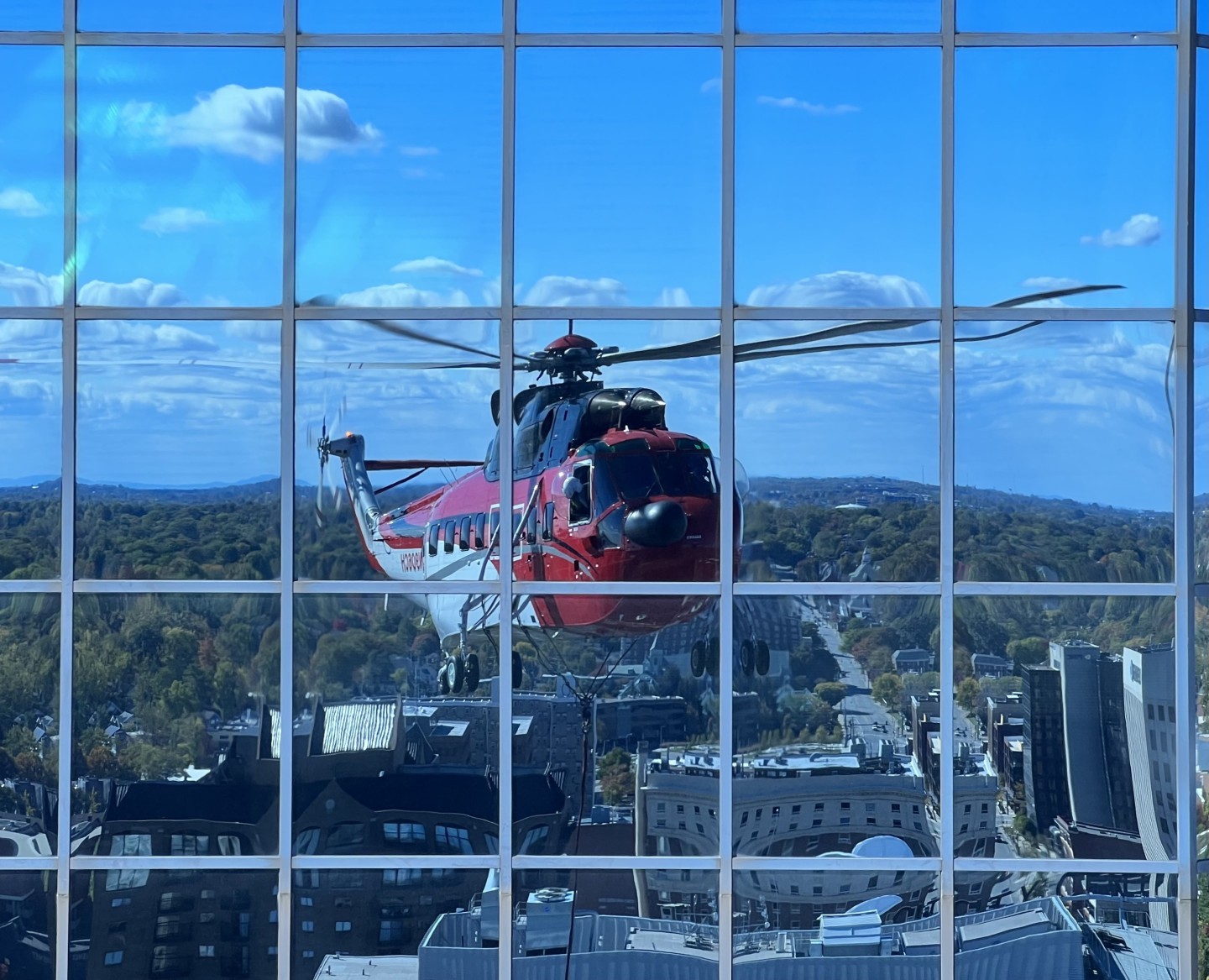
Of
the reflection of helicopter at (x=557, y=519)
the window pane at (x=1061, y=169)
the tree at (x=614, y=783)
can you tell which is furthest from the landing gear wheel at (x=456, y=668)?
the window pane at (x=1061, y=169)

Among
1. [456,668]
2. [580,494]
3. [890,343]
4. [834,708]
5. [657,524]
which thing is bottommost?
[834,708]

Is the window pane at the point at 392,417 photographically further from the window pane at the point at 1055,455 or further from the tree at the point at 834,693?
the window pane at the point at 1055,455

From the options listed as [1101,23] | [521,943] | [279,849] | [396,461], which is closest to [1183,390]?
[1101,23]

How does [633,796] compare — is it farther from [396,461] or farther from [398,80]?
[398,80]

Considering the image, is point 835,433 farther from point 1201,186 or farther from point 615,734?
point 1201,186

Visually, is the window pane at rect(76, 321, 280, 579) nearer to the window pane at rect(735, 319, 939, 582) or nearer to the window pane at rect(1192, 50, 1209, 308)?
the window pane at rect(735, 319, 939, 582)

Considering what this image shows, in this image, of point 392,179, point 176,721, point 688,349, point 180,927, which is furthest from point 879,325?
point 180,927

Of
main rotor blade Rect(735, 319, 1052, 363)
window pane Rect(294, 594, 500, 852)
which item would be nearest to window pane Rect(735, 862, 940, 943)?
window pane Rect(294, 594, 500, 852)

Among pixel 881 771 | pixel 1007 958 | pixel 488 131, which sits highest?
pixel 488 131
